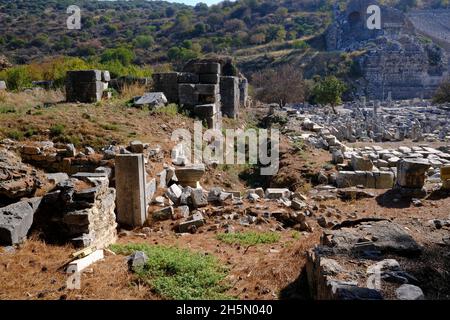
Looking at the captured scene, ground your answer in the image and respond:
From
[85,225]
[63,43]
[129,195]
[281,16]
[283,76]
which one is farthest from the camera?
[281,16]

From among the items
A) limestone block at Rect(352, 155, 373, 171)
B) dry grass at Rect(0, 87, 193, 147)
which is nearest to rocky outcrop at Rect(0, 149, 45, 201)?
dry grass at Rect(0, 87, 193, 147)

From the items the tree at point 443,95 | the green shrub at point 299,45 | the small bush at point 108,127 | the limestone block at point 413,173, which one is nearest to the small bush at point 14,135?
the small bush at point 108,127

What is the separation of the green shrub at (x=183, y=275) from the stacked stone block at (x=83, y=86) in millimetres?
8898

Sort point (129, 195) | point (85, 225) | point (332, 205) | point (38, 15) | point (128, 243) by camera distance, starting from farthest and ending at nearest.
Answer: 1. point (38, 15)
2. point (332, 205)
3. point (129, 195)
4. point (128, 243)
5. point (85, 225)

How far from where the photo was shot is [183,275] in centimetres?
504

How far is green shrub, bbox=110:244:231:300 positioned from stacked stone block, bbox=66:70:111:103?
890cm

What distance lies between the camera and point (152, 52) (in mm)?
59125

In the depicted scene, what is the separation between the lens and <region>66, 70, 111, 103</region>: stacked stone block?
1343cm

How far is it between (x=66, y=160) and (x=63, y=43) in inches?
1993

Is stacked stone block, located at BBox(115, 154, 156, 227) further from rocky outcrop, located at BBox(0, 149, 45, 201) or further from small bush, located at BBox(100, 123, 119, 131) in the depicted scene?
small bush, located at BBox(100, 123, 119, 131)

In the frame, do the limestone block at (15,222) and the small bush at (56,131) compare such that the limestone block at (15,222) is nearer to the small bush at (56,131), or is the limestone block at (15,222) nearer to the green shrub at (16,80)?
the small bush at (56,131)

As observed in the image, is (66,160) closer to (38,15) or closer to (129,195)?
(129,195)

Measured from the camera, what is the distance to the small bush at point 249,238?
21.6 ft
